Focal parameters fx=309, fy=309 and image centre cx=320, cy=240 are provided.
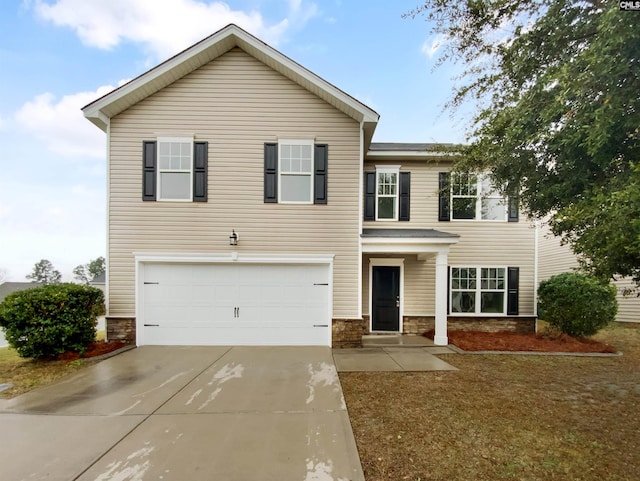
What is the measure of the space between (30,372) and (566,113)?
9.70 meters

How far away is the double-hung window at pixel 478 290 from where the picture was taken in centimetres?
962

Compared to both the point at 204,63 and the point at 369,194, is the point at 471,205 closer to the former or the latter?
the point at 369,194

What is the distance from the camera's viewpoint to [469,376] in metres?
5.64

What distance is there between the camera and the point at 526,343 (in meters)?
7.96

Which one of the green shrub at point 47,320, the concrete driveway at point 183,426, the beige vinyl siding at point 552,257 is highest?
the beige vinyl siding at point 552,257

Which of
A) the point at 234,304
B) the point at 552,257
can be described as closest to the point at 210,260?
the point at 234,304

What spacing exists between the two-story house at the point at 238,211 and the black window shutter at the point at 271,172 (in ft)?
0.09

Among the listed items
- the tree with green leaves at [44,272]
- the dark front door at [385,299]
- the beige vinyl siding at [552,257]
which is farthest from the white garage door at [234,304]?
the tree with green leaves at [44,272]

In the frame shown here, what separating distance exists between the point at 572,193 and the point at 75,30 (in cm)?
1485

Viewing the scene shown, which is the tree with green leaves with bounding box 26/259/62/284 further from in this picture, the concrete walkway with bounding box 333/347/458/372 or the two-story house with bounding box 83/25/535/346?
the concrete walkway with bounding box 333/347/458/372

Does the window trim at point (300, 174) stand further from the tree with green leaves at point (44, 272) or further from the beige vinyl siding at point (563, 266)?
the tree with green leaves at point (44, 272)

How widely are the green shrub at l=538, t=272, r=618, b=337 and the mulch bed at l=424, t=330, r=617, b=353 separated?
15.1 inches

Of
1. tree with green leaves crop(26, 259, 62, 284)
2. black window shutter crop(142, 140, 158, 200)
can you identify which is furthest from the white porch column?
tree with green leaves crop(26, 259, 62, 284)

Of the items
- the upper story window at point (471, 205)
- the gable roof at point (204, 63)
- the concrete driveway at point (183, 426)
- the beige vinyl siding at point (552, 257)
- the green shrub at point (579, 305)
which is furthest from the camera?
the beige vinyl siding at point (552, 257)
